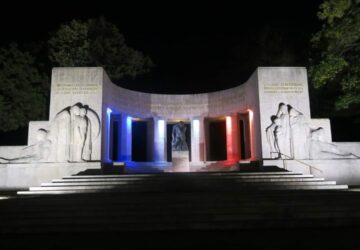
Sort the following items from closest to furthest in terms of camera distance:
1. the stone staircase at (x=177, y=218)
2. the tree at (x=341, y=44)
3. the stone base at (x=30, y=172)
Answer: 1. the stone staircase at (x=177, y=218)
2. the tree at (x=341, y=44)
3. the stone base at (x=30, y=172)

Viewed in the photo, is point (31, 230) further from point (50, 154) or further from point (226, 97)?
point (226, 97)

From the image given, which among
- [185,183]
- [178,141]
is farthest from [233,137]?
[185,183]

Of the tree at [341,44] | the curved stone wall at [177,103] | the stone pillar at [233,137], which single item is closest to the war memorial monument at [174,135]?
the curved stone wall at [177,103]

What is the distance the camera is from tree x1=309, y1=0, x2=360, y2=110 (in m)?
15.0

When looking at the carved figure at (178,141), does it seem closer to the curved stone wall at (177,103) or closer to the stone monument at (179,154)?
the stone monument at (179,154)

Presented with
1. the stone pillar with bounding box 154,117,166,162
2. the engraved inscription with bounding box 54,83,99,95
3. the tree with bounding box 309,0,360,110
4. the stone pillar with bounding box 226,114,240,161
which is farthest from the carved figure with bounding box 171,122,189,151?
the tree with bounding box 309,0,360,110

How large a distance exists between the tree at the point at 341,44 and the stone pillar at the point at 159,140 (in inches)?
472

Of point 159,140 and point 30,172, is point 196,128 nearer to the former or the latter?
point 159,140

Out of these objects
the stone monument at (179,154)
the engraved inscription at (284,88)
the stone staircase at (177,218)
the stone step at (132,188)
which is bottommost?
the stone staircase at (177,218)

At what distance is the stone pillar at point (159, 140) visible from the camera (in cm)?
2519

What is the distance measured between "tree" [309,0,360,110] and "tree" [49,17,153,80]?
749 inches

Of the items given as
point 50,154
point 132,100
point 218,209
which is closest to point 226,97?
point 132,100

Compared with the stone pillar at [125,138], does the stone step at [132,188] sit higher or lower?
lower

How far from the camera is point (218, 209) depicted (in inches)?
373
